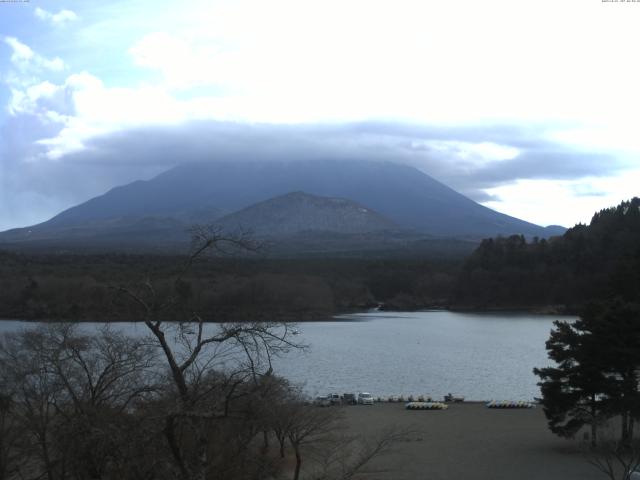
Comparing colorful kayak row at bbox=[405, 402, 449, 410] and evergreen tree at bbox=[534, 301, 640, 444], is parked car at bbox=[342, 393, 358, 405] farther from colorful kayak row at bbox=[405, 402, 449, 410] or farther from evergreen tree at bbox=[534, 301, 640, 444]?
evergreen tree at bbox=[534, 301, 640, 444]

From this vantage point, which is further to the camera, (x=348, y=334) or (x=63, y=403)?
(x=348, y=334)

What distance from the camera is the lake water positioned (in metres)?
28.3

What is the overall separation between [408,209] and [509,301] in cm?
10721

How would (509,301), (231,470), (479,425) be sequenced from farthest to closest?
(509,301)
(479,425)
(231,470)

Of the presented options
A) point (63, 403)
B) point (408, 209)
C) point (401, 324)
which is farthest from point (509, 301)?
point (408, 209)

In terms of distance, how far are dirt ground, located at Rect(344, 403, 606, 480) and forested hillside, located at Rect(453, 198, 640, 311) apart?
4711 centimetres

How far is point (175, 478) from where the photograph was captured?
6.16 meters

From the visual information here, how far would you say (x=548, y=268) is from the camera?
7219 cm

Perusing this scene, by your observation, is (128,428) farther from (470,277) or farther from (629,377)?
(470,277)

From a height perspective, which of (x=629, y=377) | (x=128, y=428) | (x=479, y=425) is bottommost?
(x=479, y=425)

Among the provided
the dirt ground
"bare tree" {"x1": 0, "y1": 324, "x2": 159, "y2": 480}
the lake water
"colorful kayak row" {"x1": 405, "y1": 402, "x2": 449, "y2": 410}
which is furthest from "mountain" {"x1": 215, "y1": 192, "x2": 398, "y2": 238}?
"bare tree" {"x1": 0, "y1": 324, "x2": 159, "y2": 480}

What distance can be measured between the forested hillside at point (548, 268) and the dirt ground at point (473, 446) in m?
47.1

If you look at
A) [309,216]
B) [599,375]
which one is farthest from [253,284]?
[309,216]

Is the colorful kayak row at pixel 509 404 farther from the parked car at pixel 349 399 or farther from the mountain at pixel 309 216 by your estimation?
the mountain at pixel 309 216
